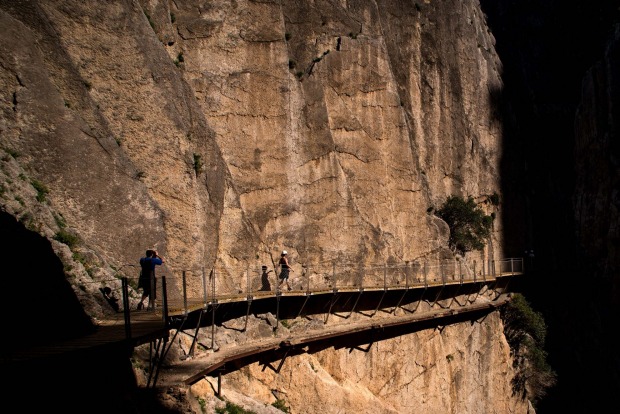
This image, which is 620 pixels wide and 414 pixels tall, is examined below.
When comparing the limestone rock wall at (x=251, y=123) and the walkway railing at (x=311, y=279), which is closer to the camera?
the limestone rock wall at (x=251, y=123)

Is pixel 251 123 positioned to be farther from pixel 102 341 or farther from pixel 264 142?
pixel 102 341

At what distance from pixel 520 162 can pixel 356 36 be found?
53.1 ft

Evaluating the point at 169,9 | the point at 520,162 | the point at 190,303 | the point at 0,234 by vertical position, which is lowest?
the point at 190,303

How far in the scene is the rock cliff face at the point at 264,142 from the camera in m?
14.1

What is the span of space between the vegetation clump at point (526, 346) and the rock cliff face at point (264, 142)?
2.58 feet

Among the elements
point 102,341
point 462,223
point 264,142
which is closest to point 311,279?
point 264,142

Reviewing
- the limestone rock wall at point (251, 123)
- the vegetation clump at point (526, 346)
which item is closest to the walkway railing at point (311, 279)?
the limestone rock wall at point (251, 123)

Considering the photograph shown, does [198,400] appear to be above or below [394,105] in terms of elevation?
below

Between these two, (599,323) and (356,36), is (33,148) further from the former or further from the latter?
(599,323)

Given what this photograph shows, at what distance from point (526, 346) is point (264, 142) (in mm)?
16874

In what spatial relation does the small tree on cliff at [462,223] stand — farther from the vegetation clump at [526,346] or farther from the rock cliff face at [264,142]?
the vegetation clump at [526,346]

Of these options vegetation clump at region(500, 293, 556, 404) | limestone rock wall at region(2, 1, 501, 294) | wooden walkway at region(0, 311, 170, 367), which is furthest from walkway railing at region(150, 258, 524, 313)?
vegetation clump at region(500, 293, 556, 404)

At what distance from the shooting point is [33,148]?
13562 millimetres

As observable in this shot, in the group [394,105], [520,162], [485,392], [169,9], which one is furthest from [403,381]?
[520,162]
